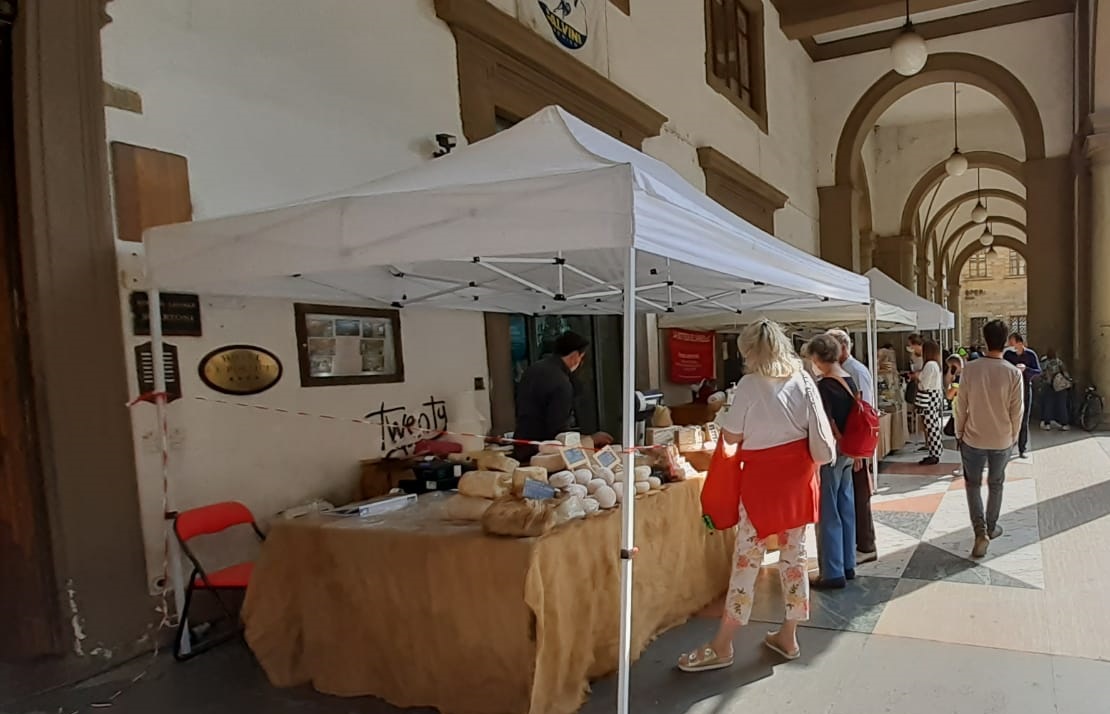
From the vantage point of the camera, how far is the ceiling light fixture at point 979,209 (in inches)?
706

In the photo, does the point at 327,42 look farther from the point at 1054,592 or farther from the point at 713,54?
the point at 713,54

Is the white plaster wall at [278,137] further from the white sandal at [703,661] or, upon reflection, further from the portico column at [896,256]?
the portico column at [896,256]

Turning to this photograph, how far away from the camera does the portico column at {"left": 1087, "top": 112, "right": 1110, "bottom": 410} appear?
10422 millimetres

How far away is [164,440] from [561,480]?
185cm

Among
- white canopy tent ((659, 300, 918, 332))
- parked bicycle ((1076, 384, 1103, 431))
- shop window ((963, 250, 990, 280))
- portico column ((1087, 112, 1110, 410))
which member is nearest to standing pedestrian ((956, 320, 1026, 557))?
white canopy tent ((659, 300, 918, 332))

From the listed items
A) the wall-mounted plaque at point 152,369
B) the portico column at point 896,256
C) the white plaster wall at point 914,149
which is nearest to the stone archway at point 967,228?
the white plaster wall at point 914,149

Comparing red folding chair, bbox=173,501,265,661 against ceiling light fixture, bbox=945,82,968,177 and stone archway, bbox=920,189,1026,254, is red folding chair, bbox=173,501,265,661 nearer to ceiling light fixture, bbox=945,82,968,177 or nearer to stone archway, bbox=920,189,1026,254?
ceiling light fixture, bbox=945,82,968,177

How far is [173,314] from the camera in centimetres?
367

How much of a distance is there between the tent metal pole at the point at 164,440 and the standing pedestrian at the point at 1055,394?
11.2m

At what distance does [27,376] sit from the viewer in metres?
3.21

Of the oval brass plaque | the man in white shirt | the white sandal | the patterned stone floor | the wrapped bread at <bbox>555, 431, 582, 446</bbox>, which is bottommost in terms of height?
the patterned stone floor

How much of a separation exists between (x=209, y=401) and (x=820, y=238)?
41.3 feet

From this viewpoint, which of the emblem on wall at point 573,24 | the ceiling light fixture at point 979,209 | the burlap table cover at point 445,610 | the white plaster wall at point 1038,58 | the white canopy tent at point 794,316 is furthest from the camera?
the ceiling light fixture at point 979,209

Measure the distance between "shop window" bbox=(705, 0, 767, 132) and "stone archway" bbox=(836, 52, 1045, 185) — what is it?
110 inches
